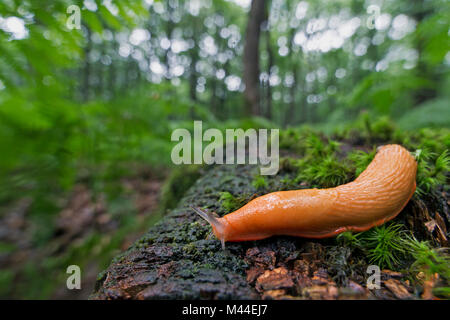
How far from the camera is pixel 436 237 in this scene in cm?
143

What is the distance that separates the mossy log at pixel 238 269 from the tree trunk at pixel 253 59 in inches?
198

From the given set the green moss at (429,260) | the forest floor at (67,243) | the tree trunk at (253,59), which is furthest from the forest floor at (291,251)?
the tree trunk at (253,59)

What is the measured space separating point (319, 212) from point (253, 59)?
5863 millimetres

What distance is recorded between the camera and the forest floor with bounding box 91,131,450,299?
1049 mm

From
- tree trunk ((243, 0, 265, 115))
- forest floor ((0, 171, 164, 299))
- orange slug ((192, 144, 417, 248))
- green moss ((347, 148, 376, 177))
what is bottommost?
forest floor ((0, 171, 164, 299))

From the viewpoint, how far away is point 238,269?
1225mm

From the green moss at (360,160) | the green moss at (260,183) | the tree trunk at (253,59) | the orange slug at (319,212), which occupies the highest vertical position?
the tree trunk at (253,59)

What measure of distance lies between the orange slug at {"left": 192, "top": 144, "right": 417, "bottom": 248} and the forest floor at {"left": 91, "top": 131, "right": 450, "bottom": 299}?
0.08 meters

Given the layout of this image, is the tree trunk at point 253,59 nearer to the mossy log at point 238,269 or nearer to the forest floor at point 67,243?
the forest floor at point 67,243

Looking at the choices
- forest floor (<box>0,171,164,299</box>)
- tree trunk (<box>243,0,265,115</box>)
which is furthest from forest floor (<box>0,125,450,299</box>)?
tree trunk (<box>243,0,265,115</box>)

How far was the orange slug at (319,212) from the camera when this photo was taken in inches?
54.4

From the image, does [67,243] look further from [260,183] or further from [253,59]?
[253,59]

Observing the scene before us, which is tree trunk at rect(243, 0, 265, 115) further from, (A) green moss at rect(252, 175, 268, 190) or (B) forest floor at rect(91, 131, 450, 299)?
(B) forest floor at rect(91, 131, 450, 299)

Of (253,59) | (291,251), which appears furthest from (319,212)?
(253,59)
